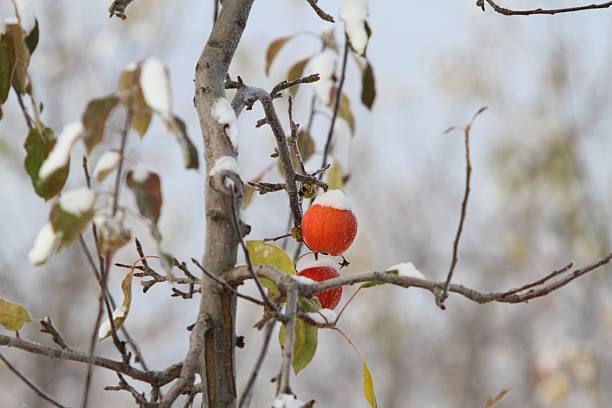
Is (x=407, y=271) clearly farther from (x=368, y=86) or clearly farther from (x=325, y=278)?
(x=368, y=86)

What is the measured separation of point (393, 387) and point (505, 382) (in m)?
1.35

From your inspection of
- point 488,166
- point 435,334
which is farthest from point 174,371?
point 435,334

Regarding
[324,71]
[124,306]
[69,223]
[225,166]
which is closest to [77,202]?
[69,223]

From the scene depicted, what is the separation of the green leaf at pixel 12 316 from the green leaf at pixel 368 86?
54cm

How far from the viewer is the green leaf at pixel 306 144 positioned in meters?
1.04

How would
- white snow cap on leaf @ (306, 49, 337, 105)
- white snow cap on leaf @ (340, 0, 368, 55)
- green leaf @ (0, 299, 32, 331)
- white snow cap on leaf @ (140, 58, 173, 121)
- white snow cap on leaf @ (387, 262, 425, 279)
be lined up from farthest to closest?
white snow cap on leaf @ (306, 49, 337, 105), white snow cap on leaf @ (340, 0, 368, 55), green leaf @ (0, 299, 32, 331), white snow cap on leaf @ (387, 262, 425, 279), white snow cap on leaf @ (140, 58, 173, 121)

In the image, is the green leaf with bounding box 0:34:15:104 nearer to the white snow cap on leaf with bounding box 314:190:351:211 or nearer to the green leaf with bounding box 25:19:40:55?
the green leaf with bounding box 25:19:40:55

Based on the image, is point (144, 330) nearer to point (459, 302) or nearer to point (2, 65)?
point (459, 302)

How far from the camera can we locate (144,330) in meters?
5.64

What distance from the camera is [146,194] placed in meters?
0.46

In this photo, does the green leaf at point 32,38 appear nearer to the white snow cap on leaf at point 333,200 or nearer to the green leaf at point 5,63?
the green leaf at point 5,63

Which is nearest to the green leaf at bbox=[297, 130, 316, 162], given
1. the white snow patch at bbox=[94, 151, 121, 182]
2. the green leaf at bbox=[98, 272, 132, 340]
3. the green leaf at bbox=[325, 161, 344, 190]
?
the green leaf at bbox=[325, 161, 344, 190]

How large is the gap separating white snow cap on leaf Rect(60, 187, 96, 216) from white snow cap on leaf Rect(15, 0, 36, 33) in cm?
25

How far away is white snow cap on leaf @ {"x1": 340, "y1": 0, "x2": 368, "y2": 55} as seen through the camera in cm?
74
